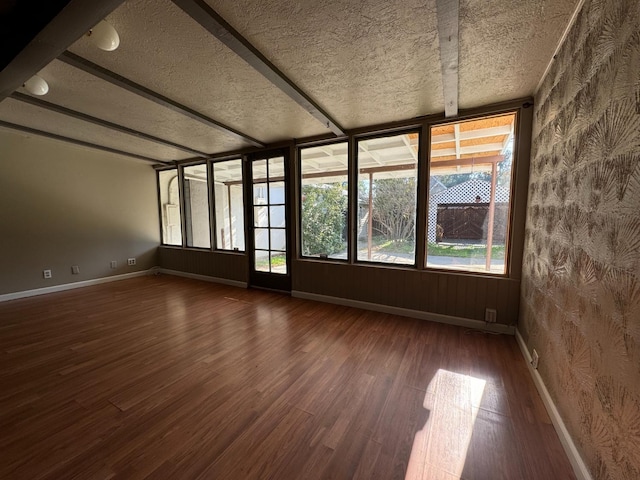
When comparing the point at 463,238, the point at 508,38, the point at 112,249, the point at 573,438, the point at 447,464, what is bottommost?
the point at 447,464

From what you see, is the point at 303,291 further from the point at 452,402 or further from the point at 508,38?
the point at 508,38

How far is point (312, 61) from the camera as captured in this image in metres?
1.88

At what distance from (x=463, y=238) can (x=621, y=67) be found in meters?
2.07

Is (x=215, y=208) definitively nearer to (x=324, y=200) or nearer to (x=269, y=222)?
(x=269, y=222)

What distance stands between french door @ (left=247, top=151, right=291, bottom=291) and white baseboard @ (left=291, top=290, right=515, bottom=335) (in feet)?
2.03

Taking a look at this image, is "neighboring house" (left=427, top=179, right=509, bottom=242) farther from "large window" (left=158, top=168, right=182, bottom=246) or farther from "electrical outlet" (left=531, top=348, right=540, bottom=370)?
"large window" (left=158, top=168, right=182, bottom=246)

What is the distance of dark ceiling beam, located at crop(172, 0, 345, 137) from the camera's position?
4.48 ft

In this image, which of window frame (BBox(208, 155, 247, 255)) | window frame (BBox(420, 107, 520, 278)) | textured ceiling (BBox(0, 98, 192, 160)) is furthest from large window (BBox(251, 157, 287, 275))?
window frame (BBox(420, 107, 520, 278))

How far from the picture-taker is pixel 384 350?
236 centimetres

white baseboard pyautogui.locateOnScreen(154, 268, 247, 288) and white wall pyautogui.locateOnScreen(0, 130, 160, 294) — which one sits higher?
white wall pyautogui.locateOnScreen(0, 130, 160, 294)

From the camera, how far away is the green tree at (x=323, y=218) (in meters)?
3.70

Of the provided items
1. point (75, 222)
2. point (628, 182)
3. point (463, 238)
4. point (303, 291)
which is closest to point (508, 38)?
point (628, 182)

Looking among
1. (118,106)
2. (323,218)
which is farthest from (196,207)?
(323,218)

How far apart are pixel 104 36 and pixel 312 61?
4.28 feet
